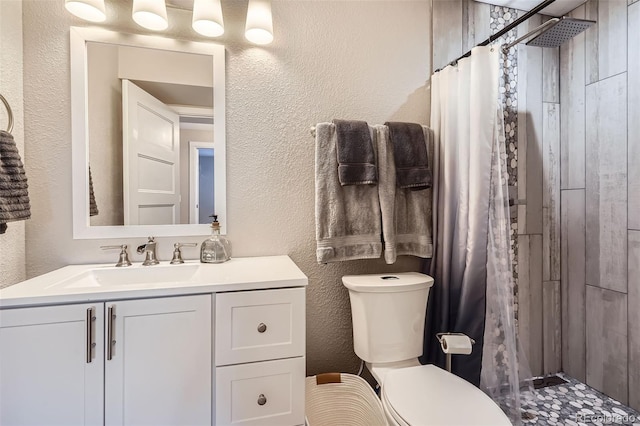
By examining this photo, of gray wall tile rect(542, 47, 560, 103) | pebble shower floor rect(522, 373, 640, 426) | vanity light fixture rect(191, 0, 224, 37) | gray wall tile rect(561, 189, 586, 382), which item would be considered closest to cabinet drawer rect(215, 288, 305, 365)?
vanity light fixture rect(191, 0, 224, 37)

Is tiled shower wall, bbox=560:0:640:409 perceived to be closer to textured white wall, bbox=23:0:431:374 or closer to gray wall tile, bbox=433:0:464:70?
gray wall tile, bbox=433:0:464:70

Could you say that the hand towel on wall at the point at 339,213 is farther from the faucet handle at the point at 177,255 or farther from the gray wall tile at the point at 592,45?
the gray wall tile at the point at 592,45

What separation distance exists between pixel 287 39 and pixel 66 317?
1549 mm

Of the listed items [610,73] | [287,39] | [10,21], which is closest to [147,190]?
[10,21]

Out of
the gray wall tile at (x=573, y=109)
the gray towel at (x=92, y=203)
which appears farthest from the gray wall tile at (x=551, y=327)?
the gray towel at (x=92, y=203)

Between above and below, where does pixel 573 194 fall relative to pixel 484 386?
above

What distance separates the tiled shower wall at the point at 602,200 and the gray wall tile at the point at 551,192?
4 centimetres

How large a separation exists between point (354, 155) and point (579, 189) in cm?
153

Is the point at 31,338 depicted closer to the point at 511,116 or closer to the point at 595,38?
the point at 511,116

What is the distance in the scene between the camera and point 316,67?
65.3 inches

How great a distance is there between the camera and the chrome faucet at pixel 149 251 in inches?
55.3

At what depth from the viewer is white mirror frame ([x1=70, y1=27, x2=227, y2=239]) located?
137 cm

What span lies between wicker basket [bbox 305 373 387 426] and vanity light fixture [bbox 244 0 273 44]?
1720 mm

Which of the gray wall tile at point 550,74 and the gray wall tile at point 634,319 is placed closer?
the gray wall tile at point 634,319
